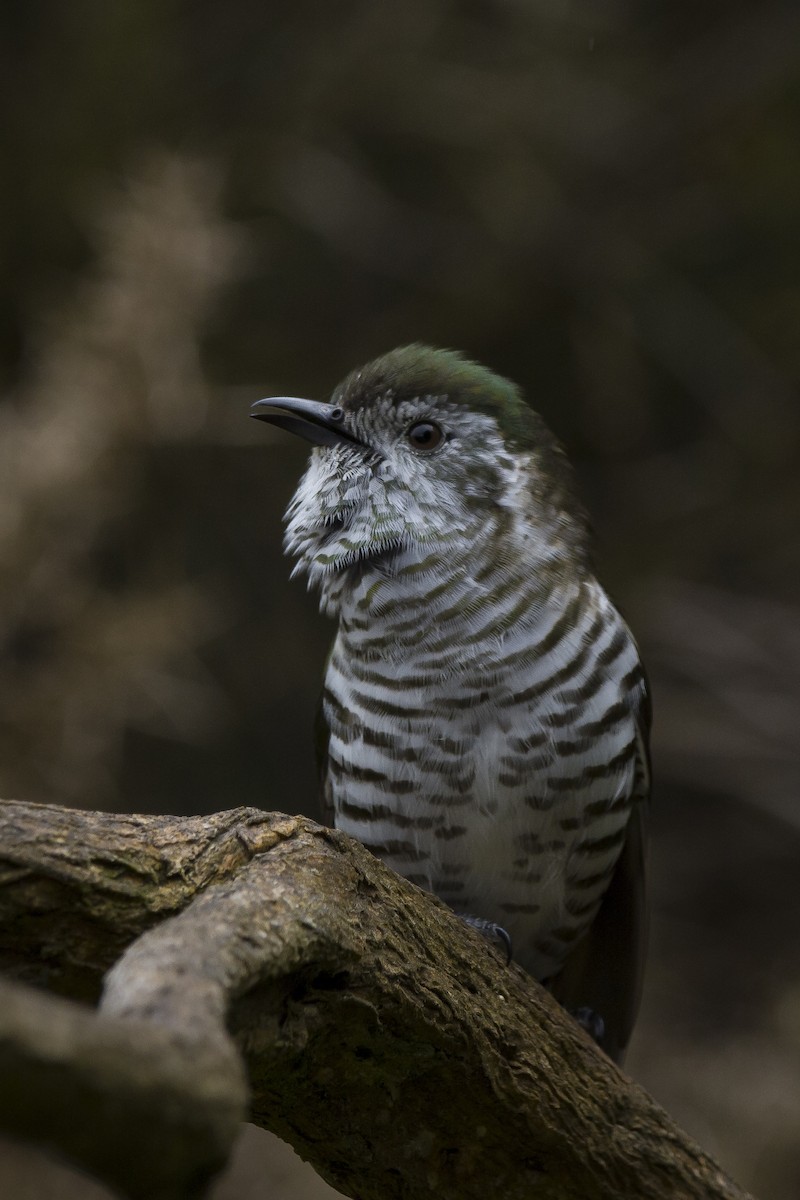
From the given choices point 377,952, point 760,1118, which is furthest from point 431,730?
point 760,1118

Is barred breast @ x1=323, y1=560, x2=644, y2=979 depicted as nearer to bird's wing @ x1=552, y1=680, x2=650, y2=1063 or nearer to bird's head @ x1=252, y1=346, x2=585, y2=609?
bird's head @ x1=252, y1=346, x2=585, y2=609

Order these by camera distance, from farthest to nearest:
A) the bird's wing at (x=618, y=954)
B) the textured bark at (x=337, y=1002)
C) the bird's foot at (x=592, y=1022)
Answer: the bird's foot at (x=592, y=1022) < the bird's wing at (x=618, y=954) < the textured bark at (x=337, y=1002)

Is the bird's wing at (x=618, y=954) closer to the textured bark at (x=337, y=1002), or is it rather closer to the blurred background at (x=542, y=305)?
the textured bark at (x=337, y=1002)

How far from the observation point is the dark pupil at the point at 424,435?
2.94 metres

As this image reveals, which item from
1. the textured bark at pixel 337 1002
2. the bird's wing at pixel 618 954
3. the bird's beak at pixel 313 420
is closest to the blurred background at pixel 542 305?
the bird's wing at pixel 618 954

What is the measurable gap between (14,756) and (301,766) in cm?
184

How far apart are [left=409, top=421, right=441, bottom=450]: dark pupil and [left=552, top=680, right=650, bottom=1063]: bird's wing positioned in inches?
34.5

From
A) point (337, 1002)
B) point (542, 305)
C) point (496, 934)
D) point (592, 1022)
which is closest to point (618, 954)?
point (592, 1022)

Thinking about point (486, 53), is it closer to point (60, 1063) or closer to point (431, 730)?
point (431, 730)

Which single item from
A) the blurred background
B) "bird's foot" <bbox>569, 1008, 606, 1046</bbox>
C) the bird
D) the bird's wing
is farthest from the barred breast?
the blurred background

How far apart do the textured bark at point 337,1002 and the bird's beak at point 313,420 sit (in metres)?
1.16

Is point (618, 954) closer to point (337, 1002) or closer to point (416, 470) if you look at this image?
point (416, 470)

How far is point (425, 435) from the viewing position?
2.95 meters

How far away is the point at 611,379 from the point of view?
5.99 m
